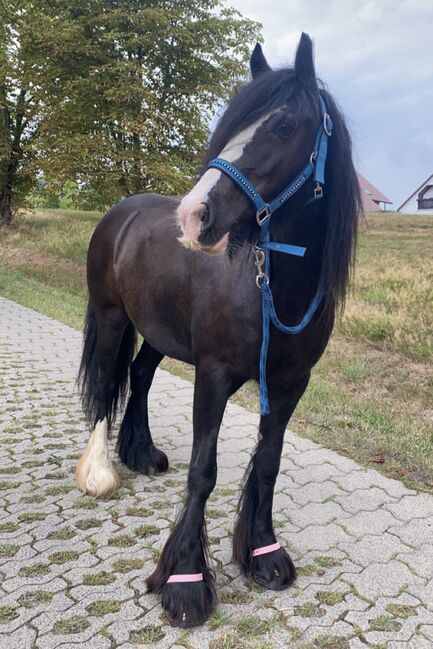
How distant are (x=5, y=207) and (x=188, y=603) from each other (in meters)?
22.5

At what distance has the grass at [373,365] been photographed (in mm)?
4285

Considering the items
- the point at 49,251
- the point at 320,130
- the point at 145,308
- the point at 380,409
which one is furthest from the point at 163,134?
the point at 320,130

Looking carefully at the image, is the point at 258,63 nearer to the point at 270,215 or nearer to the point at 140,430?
the point at 270,215

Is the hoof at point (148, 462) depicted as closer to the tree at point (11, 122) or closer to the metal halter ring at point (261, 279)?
the metal halter ring at point (261, 279)

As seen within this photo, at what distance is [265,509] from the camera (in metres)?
2.72

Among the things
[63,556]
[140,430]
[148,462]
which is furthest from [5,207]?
[63,556]

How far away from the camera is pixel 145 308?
3086mm

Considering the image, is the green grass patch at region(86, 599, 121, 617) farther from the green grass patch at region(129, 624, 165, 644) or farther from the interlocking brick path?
the green grass patch at region(129, 624, 165, 644)

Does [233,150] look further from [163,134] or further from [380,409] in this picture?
[163,134]

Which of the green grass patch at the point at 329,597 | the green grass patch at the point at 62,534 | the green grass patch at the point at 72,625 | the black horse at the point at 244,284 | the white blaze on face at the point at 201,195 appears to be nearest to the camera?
the white blaze on face at the point at 201,195

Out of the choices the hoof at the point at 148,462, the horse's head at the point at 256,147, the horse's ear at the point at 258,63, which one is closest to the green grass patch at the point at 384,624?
the horse's head at the point at 256,147

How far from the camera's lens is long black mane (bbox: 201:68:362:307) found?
194 centimetres

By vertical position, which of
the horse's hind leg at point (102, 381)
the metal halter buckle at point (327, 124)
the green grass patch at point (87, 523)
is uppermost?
the metal halter buckle at point (327, 124)

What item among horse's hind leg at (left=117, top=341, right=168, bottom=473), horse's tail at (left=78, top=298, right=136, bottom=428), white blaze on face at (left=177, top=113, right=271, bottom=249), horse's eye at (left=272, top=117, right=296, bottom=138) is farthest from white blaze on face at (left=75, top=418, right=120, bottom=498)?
horse's eye at (left=272, top=117, right=296, bottom=138)
